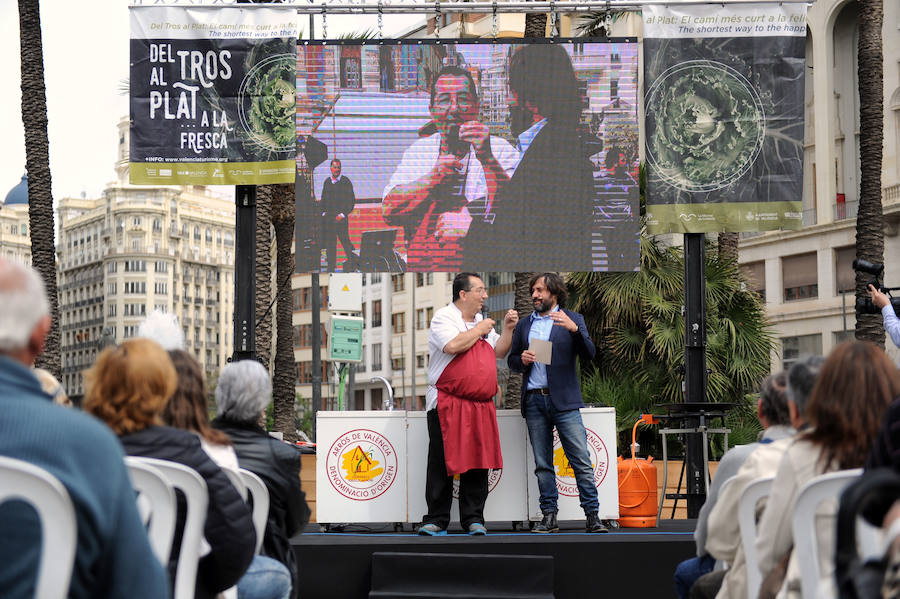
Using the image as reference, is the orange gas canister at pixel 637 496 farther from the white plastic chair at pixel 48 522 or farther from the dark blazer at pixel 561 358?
the white plastic chair at pixel 48 522

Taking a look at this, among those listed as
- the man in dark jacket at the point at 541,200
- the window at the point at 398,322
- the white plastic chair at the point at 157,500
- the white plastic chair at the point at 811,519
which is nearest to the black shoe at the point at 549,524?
the man in dark jacket at the point at 541,200

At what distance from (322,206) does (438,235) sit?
1012mm

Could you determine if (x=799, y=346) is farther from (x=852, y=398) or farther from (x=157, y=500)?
(x=157, y=500)

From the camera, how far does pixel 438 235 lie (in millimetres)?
9633

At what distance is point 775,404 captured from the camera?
487 centimetres

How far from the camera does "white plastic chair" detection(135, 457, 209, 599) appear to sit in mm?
3562

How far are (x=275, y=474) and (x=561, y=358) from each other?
422 cm

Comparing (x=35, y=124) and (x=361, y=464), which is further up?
(x=35, y=124)

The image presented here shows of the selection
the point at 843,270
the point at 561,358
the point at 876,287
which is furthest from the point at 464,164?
the point at 843,270

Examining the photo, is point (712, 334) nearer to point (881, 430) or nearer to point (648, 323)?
point (648, 323)

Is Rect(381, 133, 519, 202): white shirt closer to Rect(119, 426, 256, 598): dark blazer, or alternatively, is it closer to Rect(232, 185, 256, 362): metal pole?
Rect(232, 185, 256, 362): metal pole

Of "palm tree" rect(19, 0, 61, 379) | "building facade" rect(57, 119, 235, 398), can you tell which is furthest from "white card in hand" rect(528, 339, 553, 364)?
"building facade" rect(57, 119, 235, 398)

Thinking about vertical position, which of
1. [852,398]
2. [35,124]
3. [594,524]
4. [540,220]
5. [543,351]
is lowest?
[594,524]

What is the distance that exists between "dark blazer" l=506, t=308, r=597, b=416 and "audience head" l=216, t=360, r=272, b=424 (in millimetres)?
4003
